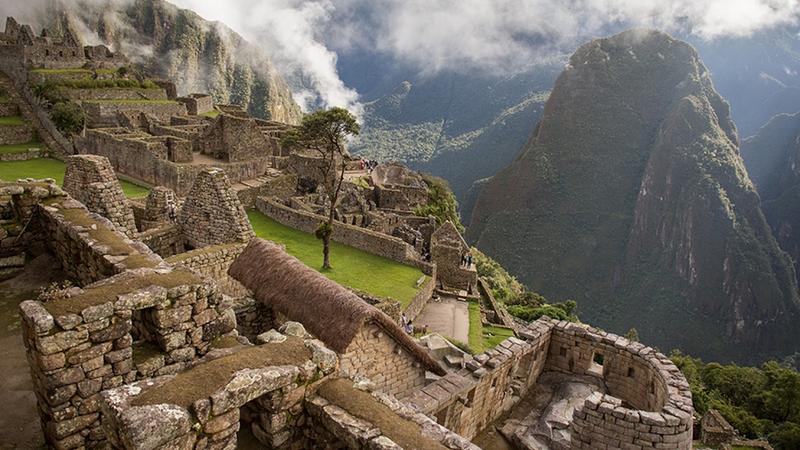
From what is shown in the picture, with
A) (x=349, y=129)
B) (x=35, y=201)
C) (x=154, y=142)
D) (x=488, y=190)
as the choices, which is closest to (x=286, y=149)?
(x=154, y=142)

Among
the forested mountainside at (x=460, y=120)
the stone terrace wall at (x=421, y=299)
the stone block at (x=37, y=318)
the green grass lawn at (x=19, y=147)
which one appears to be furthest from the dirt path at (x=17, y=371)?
the forested mountainside at (x=460, y=120)

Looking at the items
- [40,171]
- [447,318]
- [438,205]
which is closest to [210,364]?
[447,318]

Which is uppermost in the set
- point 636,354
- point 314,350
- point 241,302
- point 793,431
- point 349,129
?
point 349,129

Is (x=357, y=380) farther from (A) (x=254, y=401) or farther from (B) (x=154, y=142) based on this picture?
(B) (x=154, y=142)

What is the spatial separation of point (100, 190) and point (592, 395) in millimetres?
7922

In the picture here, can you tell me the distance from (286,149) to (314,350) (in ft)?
93.8

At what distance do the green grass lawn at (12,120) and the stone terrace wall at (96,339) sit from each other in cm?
3102

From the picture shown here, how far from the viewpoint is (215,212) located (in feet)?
26.5

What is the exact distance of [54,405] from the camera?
347 cm

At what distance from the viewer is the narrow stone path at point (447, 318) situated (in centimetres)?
1877

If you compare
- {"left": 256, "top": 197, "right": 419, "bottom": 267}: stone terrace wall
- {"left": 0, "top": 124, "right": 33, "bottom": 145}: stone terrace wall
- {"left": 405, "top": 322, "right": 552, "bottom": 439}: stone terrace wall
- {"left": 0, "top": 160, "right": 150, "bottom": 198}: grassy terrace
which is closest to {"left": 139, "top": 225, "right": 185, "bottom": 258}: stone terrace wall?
{"left": 405, "top": 322, "right": 552, "bottom": 439}: stone terrace wall

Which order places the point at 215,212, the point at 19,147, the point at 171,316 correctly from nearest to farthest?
1. the point at 171,316
2. the point at 215,212
3. the point at 19,147

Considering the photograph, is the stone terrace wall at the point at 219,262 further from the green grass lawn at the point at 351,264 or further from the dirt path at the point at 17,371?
the green grass lawn at the point at 351,264

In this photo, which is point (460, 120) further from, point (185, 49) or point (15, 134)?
point (15, 134)
